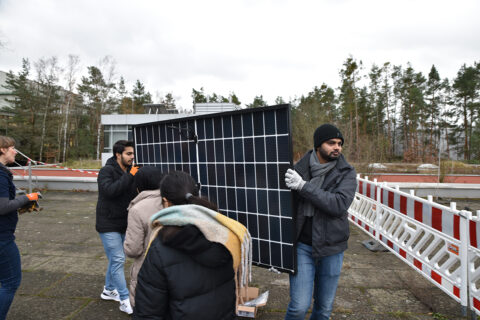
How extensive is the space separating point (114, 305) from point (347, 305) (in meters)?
2.77

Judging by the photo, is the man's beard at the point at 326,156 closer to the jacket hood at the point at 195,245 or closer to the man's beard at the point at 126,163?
the jacket hood at the point at 195,245

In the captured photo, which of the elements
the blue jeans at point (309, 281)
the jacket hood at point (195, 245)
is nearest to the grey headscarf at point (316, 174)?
the blue jeans at point (309, 281)

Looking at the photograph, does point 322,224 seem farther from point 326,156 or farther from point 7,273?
point 7,273

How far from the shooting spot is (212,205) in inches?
59.8

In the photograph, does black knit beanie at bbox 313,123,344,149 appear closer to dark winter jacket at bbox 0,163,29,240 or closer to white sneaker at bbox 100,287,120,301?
dark winter jacket at bbox 0,163,29,240

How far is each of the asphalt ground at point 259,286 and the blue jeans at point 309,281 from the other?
102 cm

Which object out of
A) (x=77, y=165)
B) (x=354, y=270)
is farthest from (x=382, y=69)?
(x=354, y=270)

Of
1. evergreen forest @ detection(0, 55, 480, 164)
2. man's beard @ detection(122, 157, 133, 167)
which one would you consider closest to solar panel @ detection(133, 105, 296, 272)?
man's beard @ detection(122, 157, 133, 167)

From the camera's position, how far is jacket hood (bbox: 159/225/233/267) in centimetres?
127

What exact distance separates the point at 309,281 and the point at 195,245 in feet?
4.50

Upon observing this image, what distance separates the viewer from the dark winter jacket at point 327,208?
212 centimetres

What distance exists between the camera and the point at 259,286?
12.9 feet

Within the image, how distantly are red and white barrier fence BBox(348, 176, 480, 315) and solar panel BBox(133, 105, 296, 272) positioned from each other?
233cm

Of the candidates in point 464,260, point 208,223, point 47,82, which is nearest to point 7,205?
point 208,223
